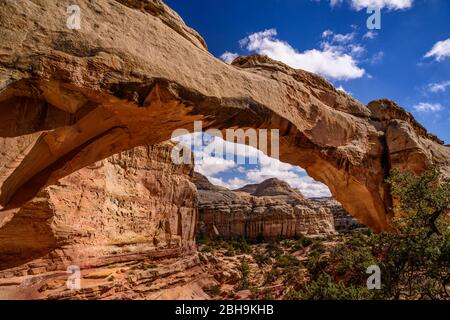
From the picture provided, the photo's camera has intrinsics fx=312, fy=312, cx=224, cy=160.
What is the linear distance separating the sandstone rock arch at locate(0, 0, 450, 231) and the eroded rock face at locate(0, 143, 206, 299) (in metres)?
5.19

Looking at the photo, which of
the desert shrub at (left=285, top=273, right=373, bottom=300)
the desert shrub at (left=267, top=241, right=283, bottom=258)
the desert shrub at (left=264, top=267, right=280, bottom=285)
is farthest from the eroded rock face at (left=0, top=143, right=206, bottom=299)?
the desert shrub at (left=267, top=241, right=283, bottom=258)

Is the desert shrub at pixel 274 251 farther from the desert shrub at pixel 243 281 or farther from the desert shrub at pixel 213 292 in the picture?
the desert shrub at pixel 213 292

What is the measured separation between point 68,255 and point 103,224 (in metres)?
2.15

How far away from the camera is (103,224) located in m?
14.3

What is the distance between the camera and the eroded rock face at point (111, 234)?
36.9 ft

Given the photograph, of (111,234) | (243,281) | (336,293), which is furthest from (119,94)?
(243,281)

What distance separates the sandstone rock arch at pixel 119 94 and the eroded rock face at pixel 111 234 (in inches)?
204

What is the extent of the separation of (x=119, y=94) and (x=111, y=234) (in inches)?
384

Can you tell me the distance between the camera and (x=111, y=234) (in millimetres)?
14641

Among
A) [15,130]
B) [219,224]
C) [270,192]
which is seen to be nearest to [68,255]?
[15,130]

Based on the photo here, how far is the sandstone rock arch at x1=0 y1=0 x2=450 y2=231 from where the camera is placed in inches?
225

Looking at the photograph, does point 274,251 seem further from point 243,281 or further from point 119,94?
point 119,94

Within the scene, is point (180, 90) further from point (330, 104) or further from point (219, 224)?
point (219, 224)

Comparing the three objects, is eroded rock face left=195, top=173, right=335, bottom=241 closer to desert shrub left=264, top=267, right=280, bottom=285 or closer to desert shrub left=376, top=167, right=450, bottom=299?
desert shrub left=264, top=267, right=280, bottom=285
